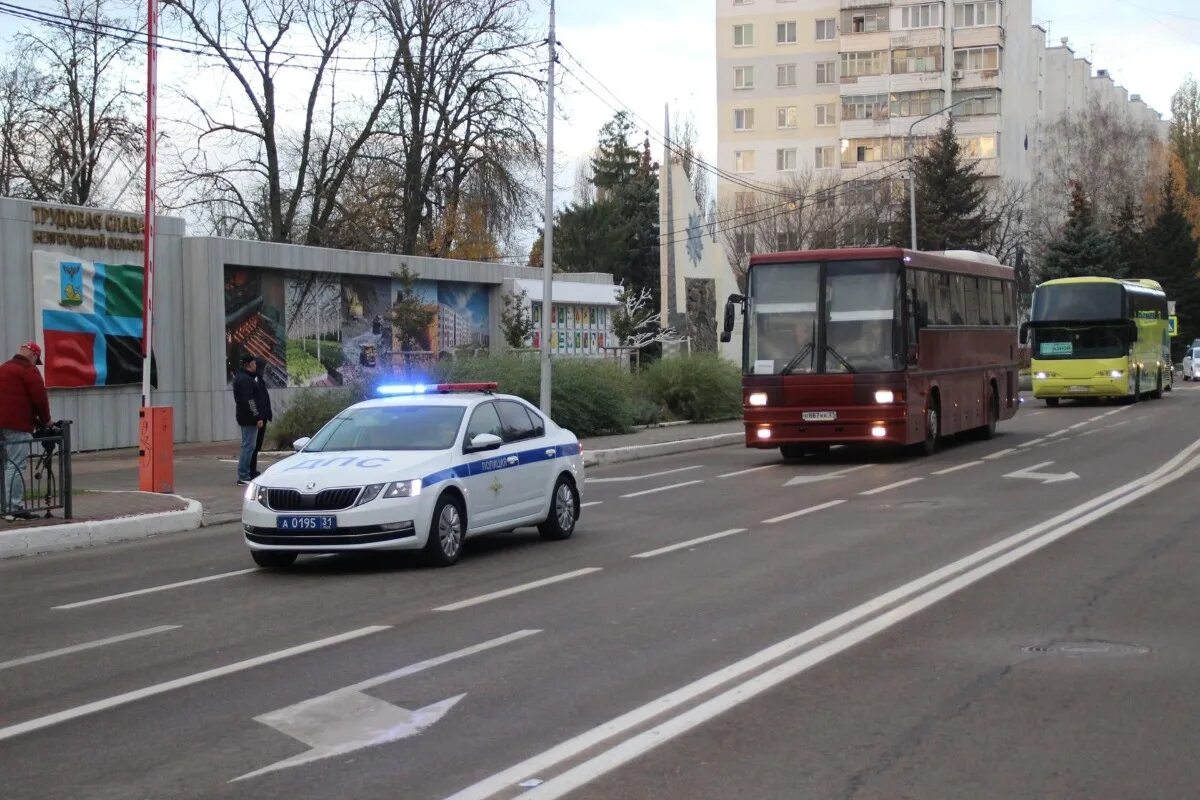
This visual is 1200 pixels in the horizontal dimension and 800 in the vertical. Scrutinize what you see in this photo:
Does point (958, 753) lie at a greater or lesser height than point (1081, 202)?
lesser

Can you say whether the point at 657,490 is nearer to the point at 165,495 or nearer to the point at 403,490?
the point at 165,495

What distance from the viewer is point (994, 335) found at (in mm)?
30094

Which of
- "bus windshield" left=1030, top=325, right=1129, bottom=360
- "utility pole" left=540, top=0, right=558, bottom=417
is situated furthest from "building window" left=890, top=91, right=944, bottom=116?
"utility pole" left=540, top=0, right=558, bottom=417

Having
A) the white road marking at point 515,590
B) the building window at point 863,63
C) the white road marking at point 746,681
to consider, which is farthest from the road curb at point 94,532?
the building window at point 863,63

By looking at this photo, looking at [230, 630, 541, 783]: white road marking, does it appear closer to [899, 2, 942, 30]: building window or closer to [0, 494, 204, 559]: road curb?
[0, 494, 204, 559]: road curb

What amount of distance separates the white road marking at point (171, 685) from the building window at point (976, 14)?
81.6 meters

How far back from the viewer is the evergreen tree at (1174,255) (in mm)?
91250

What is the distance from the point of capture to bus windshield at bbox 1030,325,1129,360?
44156 millimetres

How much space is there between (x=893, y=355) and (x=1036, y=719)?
1711cm

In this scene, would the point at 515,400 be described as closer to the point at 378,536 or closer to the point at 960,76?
the point at 378,536

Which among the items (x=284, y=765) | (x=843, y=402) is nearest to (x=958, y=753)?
(x=284, y=765)

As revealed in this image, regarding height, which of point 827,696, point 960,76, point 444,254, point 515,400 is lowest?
point 827,696

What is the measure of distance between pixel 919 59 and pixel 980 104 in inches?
175

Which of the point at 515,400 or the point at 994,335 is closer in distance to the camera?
the point at 515,400
